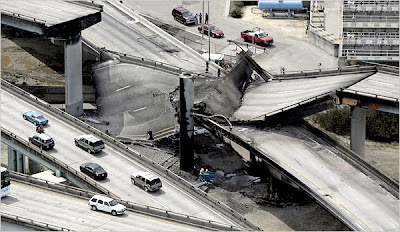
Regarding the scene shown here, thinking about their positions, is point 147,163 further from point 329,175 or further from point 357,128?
point 357,128

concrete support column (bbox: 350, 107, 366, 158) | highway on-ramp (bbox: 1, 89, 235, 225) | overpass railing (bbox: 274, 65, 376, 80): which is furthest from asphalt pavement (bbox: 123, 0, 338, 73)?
highway on-ramp (bbox: 1, 89, 235, 225)

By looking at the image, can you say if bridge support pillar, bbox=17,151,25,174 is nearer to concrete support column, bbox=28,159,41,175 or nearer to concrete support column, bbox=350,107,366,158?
concrete support column, bbox=28,159,41,175

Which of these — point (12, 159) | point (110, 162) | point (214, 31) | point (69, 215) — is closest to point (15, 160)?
point (12, 159)

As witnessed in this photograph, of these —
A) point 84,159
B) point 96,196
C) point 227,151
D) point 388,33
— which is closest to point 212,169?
point 227,151

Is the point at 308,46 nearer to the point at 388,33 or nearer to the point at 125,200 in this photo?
the point at 388,33

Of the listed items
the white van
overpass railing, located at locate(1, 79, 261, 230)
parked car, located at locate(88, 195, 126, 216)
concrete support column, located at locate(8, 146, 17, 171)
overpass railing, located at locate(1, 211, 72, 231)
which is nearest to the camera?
overpass railing, located at locate(1, 211, 72, 231)

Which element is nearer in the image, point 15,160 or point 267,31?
point 15,160
